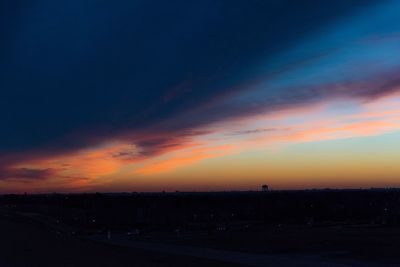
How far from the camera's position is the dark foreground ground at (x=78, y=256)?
26.1 meters

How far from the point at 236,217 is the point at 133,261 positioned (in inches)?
1751

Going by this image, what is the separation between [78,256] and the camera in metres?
29.4

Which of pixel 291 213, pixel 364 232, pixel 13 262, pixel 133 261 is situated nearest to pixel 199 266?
Result: pixel 133 261

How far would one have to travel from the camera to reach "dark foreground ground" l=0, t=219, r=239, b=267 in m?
26.1

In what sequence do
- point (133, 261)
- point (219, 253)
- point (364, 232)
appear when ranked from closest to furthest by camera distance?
point (133, 261)
point (219, 253)
point (364, 232)

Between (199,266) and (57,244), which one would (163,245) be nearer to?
(57,244)

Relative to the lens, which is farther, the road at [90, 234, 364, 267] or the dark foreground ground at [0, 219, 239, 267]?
the dark foreground ground at [0, 219, 239, 267]

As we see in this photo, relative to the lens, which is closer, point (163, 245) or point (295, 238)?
point (163, 245)

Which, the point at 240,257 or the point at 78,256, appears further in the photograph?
the point at 78,256

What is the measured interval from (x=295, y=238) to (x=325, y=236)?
2094mm

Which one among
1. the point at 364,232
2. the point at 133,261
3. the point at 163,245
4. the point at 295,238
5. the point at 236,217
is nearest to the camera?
the point at 133,261

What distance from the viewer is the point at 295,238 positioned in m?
36.8

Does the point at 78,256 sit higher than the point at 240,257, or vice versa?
the point at 78,256

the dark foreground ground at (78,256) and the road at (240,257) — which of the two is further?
the dark foreground ground at (78,256)
